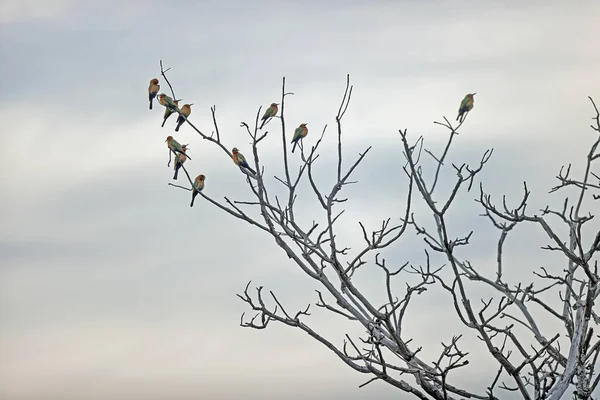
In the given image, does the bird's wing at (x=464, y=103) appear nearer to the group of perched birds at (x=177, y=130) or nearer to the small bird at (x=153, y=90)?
the group of perched birds at (x=177, y=130)

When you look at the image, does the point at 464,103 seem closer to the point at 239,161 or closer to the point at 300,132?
the point at 300,132

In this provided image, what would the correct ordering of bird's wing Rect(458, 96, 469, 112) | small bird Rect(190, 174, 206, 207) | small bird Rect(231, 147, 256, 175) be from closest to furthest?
small bird Rect(231, 147, 256, 175) → small bird Rect(190, 174, 206, 207) → bird's wing Rect(458, 96, 469, 112)

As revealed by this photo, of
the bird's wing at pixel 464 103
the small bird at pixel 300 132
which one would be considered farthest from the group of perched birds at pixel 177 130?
the bird's wing at pixel 464 103

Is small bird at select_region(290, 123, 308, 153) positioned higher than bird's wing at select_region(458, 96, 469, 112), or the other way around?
small bird at select_region(290, 123, 308, 153)

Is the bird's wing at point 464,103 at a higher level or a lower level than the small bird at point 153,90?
lower

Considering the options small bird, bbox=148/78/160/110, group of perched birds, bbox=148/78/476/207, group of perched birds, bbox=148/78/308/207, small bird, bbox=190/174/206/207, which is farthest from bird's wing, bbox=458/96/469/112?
small bird, bbox=148/78/160/110

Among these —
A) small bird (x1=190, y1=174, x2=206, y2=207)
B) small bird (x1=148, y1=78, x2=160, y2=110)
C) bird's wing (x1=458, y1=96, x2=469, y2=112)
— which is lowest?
small bird (x1=190, y1=174, x2=206, y2=207)

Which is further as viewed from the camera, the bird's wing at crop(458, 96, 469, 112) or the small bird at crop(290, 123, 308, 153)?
the small bird at crop(290, 123, 308, 153)

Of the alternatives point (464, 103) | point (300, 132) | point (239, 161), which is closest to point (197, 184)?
point (239, 161)

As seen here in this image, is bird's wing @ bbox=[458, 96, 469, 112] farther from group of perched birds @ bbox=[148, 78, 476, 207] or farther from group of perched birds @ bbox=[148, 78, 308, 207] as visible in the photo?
group of perched birds @ bbox=[148, 78, 308, 207]

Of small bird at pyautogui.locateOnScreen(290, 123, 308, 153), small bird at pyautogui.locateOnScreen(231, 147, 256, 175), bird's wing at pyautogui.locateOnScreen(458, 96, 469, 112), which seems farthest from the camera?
small bird at pyautogui.locateOnScreen(290, 123, 308, 153)

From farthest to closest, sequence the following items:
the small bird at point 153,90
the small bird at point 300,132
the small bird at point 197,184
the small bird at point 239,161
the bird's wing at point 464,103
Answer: the small bird at point 153,90
the small bird at point 300,132
the bird's wing at point 464,103
the small bird at point 197,184
the small bird at point 239,161

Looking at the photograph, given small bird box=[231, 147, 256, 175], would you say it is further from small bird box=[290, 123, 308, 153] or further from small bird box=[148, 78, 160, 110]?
small bird box=[148, 78, 160, 110]

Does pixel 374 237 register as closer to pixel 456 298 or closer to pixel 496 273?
pixel 456 298
